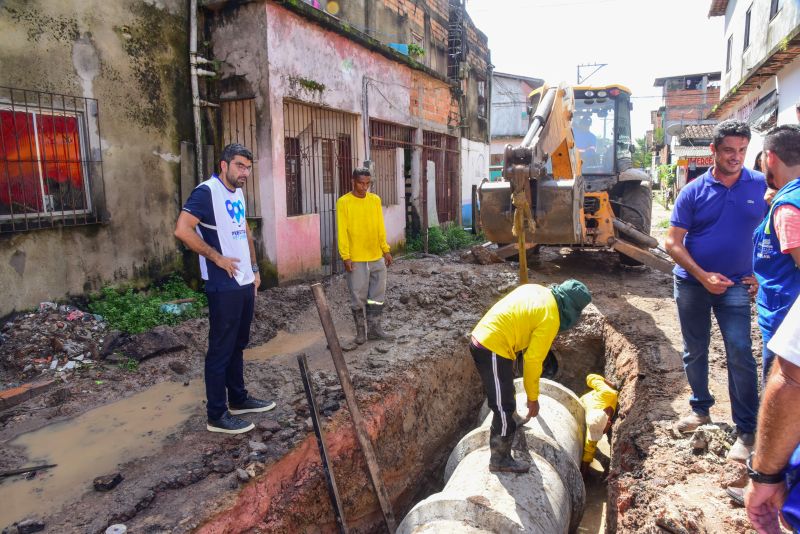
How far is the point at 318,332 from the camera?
6426mm

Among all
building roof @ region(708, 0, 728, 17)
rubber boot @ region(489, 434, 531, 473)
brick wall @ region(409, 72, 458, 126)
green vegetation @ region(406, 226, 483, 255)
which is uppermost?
building roof @ region(708, 0, 728, 17)

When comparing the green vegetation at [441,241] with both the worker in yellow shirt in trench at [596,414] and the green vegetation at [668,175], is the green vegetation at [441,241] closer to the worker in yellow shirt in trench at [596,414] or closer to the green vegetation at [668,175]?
the worker in yellow shirt in trench at [596,414]

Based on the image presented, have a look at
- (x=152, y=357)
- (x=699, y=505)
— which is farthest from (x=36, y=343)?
(x=699, y=505)

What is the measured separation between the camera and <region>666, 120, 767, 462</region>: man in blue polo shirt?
3277 mm

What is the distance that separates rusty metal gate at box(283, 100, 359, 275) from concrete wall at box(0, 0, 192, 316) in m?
1.75

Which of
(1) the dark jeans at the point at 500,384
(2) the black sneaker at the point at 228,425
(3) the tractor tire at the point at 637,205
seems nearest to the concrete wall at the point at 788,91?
(3) the tractor tire at the point at 637,205

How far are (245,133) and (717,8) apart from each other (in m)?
20.5

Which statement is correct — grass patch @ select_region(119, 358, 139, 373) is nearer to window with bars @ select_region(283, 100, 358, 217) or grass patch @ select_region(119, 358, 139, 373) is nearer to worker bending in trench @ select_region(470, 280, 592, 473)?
worker bending in trench @ select_region(470, 280, 592, 473)

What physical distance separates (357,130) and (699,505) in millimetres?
8161

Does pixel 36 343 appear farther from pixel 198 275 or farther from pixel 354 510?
pixel 354 510

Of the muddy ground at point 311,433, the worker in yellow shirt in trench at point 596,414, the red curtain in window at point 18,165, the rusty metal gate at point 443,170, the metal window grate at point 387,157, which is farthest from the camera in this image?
the rusty metal gate at point 443,170

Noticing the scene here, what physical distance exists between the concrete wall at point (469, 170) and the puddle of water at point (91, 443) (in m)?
11.6

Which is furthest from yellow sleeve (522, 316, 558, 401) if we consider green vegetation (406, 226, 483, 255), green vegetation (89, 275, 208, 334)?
green vegetation (406, 226, 483, 255)

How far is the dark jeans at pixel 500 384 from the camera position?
3.44 meters
